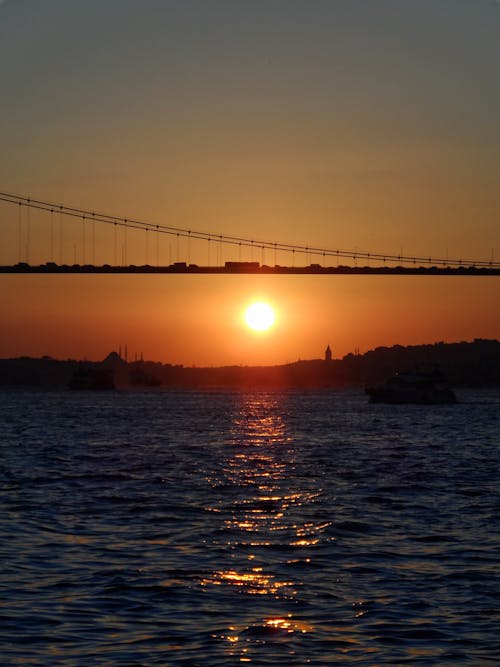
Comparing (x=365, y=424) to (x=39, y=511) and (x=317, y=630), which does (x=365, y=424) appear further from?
(x=317, y=630)

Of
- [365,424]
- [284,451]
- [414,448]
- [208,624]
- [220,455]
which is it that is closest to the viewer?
[208,624]

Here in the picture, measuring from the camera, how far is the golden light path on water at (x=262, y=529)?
1370cm

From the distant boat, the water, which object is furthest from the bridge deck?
the water

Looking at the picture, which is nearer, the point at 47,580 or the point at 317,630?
the point at 317,630

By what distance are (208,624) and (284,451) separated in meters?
35.4

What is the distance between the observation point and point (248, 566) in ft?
57.8

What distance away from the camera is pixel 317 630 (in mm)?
13391

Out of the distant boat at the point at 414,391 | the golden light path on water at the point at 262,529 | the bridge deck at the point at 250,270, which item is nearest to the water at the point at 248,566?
the golden light path on water at the point at 262,529

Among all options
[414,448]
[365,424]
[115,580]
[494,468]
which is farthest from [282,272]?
[115,580]

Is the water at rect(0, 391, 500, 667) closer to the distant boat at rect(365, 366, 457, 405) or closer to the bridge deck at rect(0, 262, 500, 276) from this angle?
the bridge deck at rect(0, 262, 500, 276)

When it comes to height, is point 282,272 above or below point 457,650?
above

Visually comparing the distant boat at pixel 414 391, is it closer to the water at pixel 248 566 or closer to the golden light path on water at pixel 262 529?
the golden light path on water at pixel 262 529

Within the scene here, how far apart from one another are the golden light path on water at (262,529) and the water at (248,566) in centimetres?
4

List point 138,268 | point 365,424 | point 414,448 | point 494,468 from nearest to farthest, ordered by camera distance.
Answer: point 494,468
point 414,448
point 365,424
point 138,268
